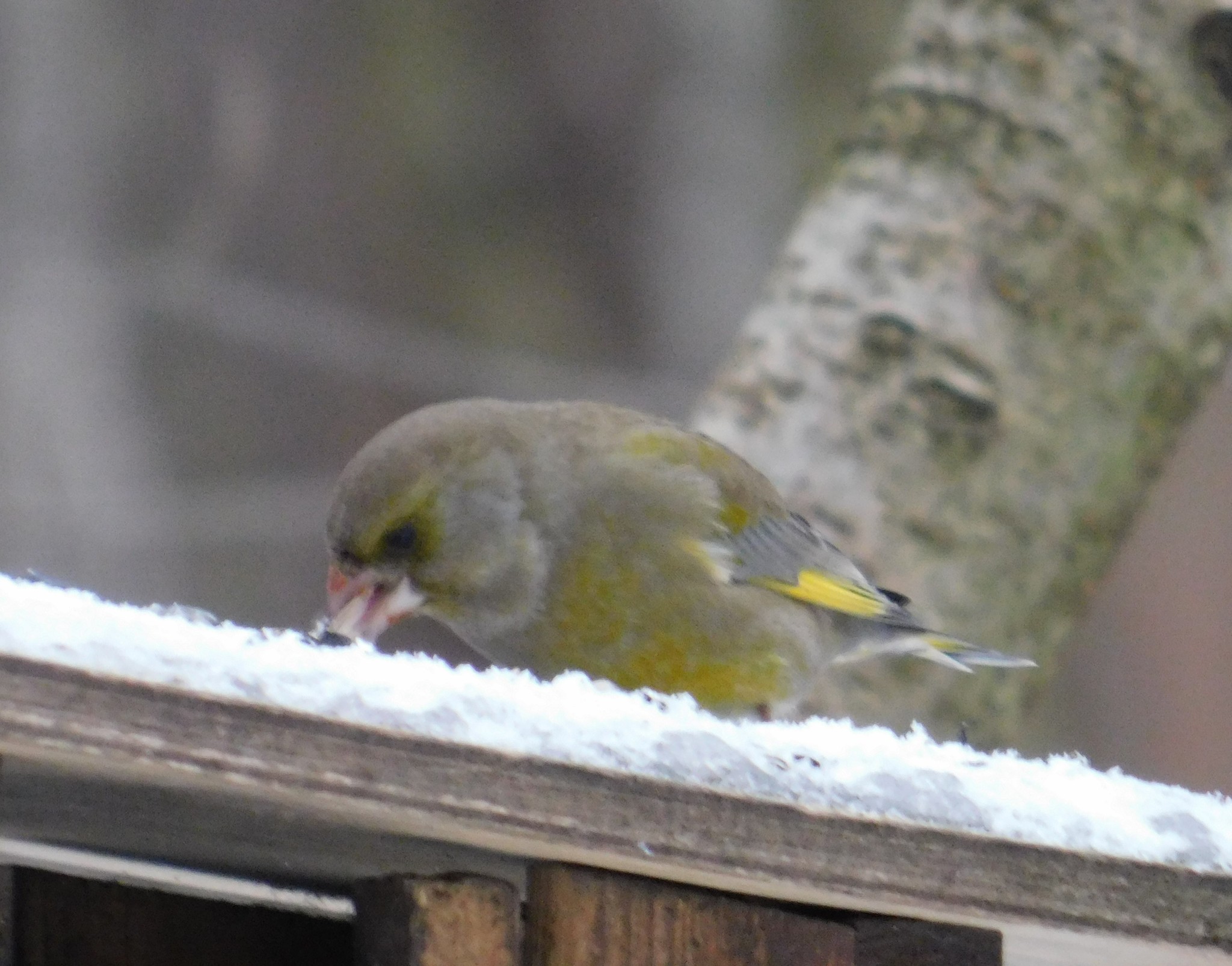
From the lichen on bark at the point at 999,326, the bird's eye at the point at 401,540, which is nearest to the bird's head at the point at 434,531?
the bird's eye at the point at 401,540

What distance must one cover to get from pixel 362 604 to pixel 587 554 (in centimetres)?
36

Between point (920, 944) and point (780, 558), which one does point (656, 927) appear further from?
point (780, 558)

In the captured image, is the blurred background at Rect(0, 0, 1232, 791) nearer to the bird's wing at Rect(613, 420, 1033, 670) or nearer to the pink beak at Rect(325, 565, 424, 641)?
the bird's wing at Rect(613, 420, 1033, 670)

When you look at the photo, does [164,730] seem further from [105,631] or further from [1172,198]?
[1172,198]

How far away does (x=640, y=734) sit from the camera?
1.35m

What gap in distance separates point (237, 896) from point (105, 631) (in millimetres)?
582

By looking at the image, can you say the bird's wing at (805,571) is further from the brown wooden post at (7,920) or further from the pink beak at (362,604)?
the brown wooden post at (7,920)

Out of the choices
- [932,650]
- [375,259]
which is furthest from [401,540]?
[375,259]

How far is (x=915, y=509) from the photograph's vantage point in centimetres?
318

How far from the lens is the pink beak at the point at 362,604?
8.19ft

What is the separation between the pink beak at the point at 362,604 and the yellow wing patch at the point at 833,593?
642mm

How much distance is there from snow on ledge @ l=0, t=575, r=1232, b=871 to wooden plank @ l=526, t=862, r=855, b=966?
0.13 meters

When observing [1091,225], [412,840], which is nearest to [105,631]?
[412,840]

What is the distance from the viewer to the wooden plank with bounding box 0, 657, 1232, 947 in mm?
1142
